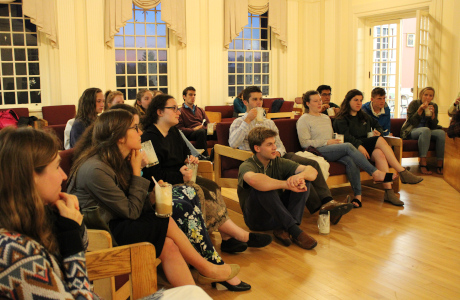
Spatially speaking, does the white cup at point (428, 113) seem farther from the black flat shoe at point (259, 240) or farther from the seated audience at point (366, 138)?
the black flat shoe at point (259, 240)

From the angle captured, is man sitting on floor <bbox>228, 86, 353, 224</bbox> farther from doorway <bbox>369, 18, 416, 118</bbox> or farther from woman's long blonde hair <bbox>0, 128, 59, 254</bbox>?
doorway <bbox>369, 18, 416, 118</bbox>

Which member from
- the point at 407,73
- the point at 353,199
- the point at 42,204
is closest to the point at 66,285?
the point at 42,204

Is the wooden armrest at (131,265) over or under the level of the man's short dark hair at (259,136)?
under

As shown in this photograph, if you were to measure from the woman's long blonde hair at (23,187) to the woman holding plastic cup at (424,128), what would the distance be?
5.61 m

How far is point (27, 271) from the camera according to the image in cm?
125

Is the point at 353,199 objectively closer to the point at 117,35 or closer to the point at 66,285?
the point at 66,285

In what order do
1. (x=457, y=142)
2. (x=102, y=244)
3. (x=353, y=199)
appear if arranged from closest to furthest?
(x=102, y=244) → (x=353, y=199) → (x=457, y=142)

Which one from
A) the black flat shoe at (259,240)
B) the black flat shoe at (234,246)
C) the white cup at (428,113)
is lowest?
the black flat shoe at (234,246)

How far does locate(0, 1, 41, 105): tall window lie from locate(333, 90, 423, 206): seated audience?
5.43 meters

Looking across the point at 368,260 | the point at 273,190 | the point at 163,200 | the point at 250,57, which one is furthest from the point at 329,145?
the point at 250,57

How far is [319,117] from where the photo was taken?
4.84 metres

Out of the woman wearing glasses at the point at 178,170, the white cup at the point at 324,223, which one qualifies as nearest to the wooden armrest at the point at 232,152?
the woman wearing glasses at the point at 178,170

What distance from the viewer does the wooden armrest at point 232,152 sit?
400 cm

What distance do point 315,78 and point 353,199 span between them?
607 centimetres
